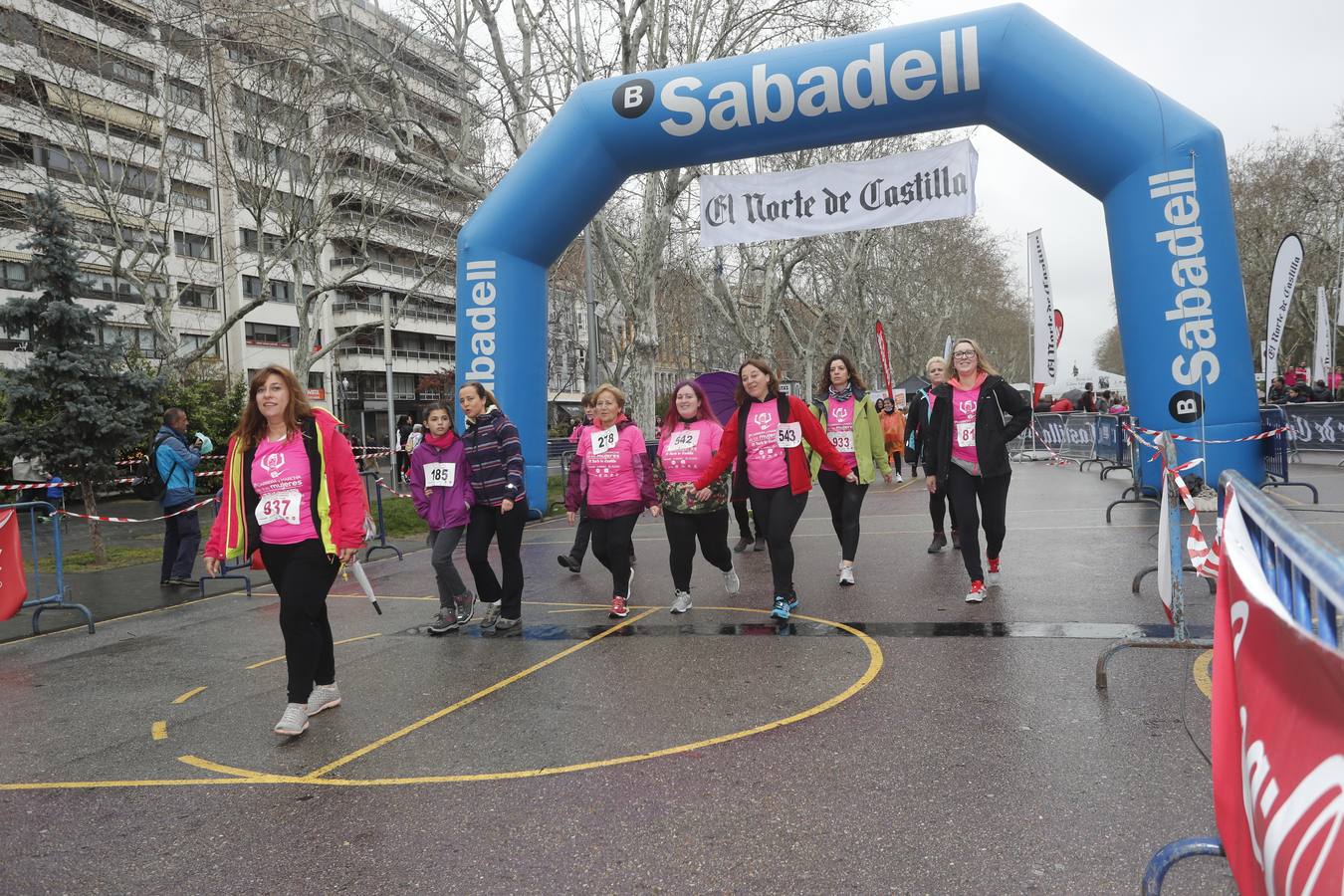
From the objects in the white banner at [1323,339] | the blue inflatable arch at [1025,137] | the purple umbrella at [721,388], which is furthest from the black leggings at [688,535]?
the white banner at [1323,339]

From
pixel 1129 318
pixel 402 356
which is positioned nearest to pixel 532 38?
pixel 1129 318

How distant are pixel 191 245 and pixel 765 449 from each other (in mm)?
45098

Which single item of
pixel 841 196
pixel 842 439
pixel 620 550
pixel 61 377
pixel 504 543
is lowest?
pixel 620 550

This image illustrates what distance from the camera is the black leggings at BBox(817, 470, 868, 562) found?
302 inches

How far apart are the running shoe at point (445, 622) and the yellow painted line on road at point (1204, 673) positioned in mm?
4693

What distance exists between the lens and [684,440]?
6.93 metres

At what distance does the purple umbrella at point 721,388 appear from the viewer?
43.5ft

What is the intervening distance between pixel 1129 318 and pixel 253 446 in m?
9.17

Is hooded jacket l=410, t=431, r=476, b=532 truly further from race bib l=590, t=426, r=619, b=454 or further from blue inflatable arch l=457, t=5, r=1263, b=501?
blue inflatable arch l=457, t=5, r=1263, b=501

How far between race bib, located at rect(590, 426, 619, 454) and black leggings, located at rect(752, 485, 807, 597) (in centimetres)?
111

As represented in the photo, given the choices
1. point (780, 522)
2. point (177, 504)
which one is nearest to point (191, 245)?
point (177, 504)

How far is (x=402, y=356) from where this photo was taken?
60281 mm

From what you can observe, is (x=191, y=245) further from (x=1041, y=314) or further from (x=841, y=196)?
(x=841, y=196)

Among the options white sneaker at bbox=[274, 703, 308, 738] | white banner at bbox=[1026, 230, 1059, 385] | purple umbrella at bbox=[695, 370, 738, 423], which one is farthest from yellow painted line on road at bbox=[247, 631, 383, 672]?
white banner at bbox=[1026, 230, 1059, 385]
